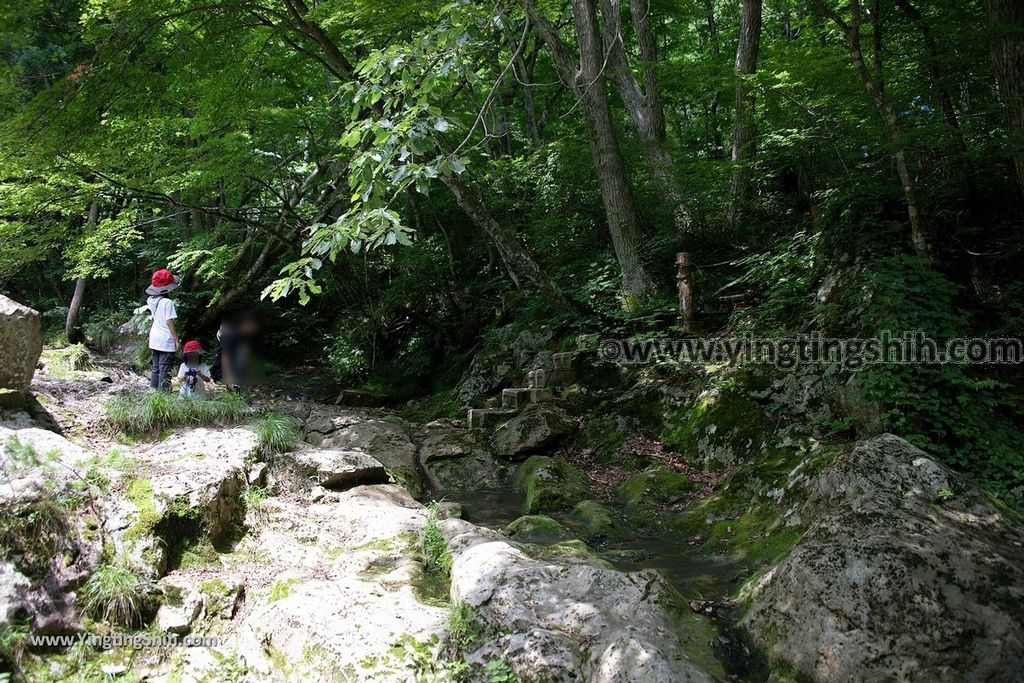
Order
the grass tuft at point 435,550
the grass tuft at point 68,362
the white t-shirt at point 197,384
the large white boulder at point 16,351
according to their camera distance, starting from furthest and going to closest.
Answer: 1. the grass tuft at point 68,362
2. the white t-shirt at point 197,384
3. the large white boulder at point 16,351
4. the grass tuft at point 435,550

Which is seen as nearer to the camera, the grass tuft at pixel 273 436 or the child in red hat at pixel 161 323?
the grass tuft at pixel 273 436

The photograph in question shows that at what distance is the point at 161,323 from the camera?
643 centimetres

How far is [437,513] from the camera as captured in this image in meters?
5.18

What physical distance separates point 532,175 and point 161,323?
639 cm

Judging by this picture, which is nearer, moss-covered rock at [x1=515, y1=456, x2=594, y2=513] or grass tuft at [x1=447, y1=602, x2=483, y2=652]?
grass tuft at [x1=447, y1=602, x2=483, y2=652]

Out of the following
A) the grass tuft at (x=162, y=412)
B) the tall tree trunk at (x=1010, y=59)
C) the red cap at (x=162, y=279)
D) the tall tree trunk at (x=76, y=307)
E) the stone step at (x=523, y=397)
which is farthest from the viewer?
the tall tree trunk at (x=76, y=307)

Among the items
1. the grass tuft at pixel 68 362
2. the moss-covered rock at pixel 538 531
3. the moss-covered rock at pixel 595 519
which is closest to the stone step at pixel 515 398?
the moss-covered rock at pixel 595 519

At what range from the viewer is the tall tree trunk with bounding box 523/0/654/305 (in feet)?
28.8

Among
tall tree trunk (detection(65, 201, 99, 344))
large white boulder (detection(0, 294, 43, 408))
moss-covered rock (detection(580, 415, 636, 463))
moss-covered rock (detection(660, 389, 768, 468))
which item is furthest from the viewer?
tall tree trunk (detection(65, 201, 99, 344))

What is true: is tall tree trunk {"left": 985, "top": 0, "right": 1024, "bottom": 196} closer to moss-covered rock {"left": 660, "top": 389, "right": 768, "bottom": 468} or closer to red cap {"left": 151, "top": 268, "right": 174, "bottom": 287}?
moss-covered rock {"left": 660, "top": 389, "right": 768, "bottom": 468}

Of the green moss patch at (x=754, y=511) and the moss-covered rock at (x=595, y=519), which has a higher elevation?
the green moss patch at (x=754, y=511)

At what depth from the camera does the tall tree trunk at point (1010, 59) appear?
538 centimetres

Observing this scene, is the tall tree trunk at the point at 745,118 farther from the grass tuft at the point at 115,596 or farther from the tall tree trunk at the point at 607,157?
the grass tuft at the point at 115,596

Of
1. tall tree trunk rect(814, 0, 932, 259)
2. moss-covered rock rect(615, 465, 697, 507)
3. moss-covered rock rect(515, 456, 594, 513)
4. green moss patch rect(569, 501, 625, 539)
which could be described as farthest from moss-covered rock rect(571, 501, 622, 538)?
tall tree trunk rect(814, 0, 932, 259)
